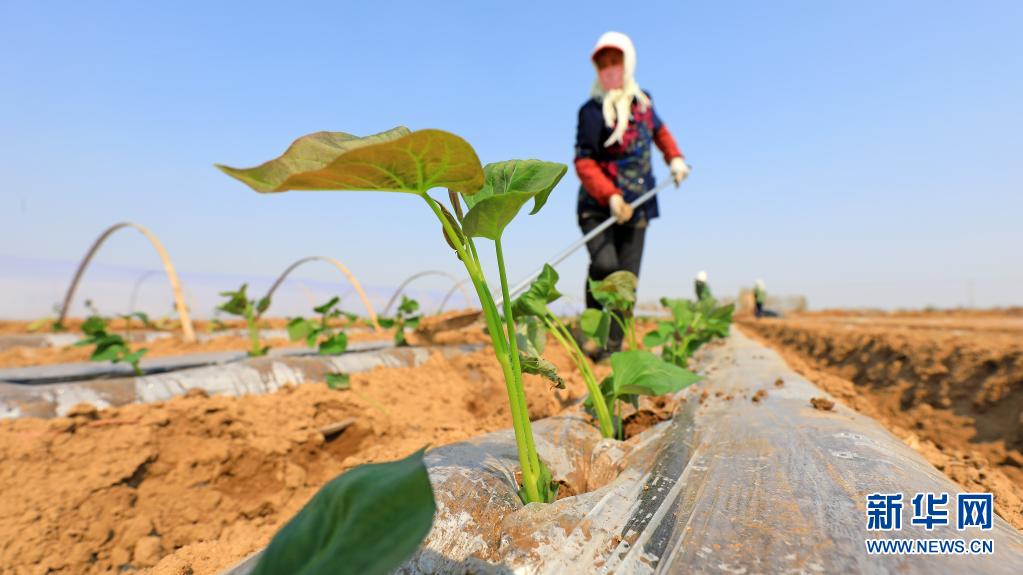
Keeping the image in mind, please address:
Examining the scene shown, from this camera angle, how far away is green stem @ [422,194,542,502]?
0.64 m

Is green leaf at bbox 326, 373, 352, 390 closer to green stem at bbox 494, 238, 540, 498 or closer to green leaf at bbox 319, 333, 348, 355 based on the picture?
green leaf at bbox 319, 333, 348, 355

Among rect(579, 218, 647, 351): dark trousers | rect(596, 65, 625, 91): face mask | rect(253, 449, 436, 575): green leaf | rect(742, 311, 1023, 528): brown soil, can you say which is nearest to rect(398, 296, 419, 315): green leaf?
rect(579, 218, 647, 351): dark trousers

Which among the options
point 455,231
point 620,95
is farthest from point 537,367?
point 620,95

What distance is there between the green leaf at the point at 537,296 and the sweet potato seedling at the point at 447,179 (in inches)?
13.9

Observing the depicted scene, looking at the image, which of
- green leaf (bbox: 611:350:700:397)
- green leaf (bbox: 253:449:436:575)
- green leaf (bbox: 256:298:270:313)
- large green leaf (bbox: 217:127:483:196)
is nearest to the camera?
green leaf (bbox: 253:449:436:575)

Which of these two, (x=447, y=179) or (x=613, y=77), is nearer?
(x=447, y=179)

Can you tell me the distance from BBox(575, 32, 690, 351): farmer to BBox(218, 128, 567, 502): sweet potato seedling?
2.05m

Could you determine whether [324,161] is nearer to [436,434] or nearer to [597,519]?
[597,519]

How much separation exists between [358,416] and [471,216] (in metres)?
1.63

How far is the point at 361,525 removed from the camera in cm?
34

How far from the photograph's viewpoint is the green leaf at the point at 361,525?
32 centimetres

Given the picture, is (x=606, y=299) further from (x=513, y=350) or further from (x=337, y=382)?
(x=337, y=382)

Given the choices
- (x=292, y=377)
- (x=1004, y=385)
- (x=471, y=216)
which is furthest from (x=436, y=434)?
(x=1004, y=385)

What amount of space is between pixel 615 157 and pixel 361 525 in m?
2.74
